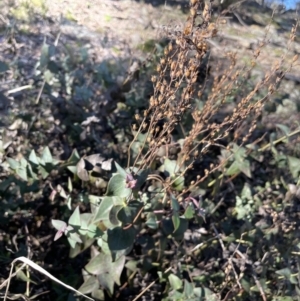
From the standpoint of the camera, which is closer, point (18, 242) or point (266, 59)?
point (18, 242)

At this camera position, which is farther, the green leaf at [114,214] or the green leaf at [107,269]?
the green leaf at [107,269]

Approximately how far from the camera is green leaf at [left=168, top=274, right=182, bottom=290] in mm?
2084

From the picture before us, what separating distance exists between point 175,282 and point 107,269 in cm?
26

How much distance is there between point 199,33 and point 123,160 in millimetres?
1252

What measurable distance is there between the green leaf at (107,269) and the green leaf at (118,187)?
395 mm

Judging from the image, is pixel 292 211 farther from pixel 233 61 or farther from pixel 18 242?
pixel 18 242

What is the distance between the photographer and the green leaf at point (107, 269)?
200 centimetres

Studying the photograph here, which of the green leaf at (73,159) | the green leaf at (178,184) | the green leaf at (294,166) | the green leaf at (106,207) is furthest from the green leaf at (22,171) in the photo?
the green leaf at (294,166)

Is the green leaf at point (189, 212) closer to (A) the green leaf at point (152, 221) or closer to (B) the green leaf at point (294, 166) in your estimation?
(A) the green leaf at point (152, 221)

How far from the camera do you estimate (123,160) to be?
2646 mm

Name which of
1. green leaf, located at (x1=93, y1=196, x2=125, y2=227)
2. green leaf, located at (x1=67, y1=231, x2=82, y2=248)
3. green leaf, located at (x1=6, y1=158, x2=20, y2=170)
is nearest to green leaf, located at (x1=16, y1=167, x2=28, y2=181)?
green leaf, located at (x1=6, y1=158, x2=20, y2=170)

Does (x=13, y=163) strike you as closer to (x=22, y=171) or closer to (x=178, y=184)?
(x=22, y=171)

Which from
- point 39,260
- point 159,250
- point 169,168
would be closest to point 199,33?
point 169,168

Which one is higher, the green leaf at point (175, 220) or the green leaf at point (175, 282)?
the green leaf at point (175, 220)
